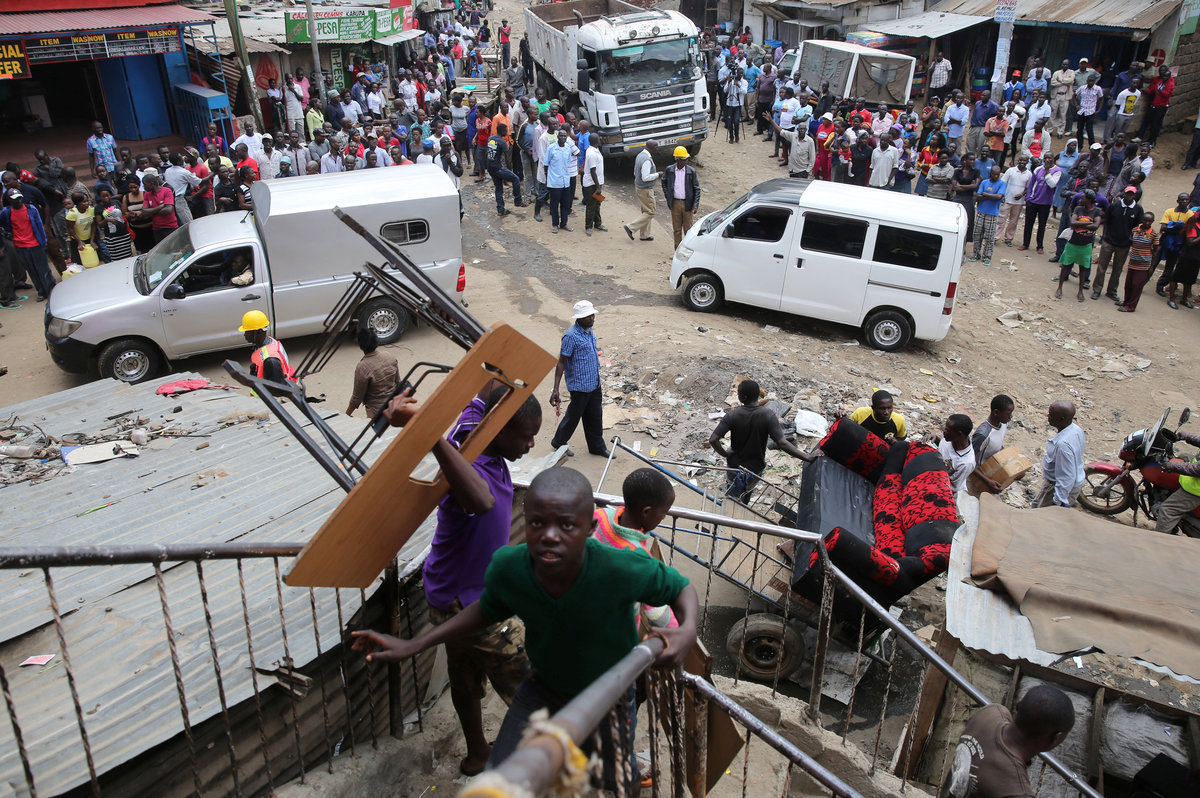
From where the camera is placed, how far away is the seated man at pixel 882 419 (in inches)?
287

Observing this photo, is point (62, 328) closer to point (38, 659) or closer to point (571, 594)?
point (38, 659)

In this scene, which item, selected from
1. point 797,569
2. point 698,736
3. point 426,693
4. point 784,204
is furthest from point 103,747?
point 784,204

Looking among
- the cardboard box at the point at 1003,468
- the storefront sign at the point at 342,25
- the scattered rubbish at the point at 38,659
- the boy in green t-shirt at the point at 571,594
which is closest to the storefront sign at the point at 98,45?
the storefront sign at the point at 342,25

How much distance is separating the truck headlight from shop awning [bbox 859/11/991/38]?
2117 centimetres

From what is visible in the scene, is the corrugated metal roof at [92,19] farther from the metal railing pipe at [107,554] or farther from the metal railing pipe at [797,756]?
the metal railing pipe at [797,756]

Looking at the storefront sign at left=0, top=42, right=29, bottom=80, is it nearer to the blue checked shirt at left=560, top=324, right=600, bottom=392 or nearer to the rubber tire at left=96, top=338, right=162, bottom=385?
the rubber tire at left=96, top=338, right=162, bottom=385

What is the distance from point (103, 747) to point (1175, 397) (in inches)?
497

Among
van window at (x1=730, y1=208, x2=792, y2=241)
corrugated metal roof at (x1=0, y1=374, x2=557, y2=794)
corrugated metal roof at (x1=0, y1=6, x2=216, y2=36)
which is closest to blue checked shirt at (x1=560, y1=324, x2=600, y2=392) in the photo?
corrugated metal roof at (x1=0, y1=374, x2=557, y2=794)

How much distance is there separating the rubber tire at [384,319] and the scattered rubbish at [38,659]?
7.80 metres

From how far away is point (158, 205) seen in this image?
12328mm

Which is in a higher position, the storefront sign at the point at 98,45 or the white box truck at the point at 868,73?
the storefront sign at the point at 98,45

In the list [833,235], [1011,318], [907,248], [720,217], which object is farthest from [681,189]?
[1011,318]

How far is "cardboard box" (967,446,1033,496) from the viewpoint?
7098 mm

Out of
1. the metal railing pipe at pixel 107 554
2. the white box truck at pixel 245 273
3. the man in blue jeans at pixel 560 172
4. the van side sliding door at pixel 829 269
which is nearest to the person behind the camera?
the metal railing pipe at pixel 107 554
